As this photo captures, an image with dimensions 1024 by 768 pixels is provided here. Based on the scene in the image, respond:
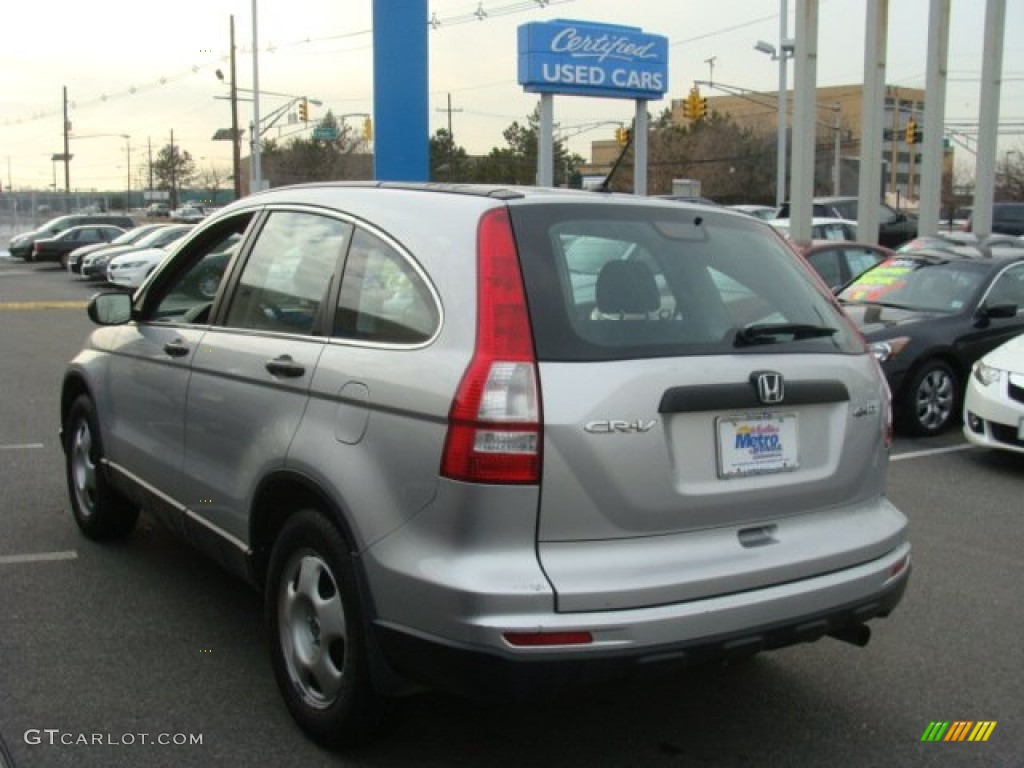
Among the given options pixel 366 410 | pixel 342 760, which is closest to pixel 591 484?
pixel 366 410

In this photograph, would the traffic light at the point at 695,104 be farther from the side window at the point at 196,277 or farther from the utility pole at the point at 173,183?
the utility pole at the point at 173,183

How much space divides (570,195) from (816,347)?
932mm

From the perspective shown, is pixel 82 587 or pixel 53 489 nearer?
pixel 82 587

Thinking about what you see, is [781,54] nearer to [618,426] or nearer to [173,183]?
[618,426]

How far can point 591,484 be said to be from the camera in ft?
9.31

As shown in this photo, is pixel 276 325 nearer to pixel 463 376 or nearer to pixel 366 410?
pixel 366 410

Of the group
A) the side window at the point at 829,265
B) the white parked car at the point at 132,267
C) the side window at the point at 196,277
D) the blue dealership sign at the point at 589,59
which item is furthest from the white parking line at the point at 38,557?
the blue dealership sign at the point at 589,59

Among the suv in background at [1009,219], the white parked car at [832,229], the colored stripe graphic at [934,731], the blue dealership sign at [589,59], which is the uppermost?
the blue dealership sign at [589,59]

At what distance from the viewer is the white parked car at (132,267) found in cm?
2427

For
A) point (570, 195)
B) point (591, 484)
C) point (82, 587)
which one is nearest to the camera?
point (591, 484)

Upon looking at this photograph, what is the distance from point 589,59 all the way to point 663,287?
77.2 feet

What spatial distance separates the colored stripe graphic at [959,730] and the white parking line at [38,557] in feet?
13.1

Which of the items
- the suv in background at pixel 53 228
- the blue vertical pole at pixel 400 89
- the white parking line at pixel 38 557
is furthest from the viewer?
the suv in background at pixel 53 228

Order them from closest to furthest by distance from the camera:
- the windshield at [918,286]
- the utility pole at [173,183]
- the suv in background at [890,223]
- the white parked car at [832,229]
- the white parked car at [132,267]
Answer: the windshield at [918,286], the white parked car at [832,229], the white parked car at [132,267], the suv in background at [890,223], the utility pole at [173,183]
